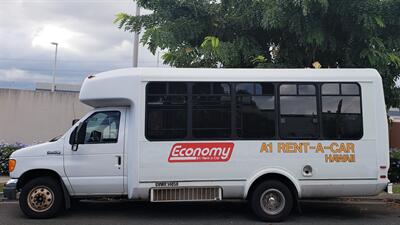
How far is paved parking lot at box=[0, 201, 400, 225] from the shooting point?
8.07 m

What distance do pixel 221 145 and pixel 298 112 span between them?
58.3 inches

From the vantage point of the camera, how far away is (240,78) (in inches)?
315

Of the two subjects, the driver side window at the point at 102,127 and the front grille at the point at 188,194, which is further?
the driver side window at the point at 102,127

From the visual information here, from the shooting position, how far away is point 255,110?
8055mm

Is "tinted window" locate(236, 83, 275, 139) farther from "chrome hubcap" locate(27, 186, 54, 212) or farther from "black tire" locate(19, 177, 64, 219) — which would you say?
"chrome hubcap" locate(27, 186, 54, 212)

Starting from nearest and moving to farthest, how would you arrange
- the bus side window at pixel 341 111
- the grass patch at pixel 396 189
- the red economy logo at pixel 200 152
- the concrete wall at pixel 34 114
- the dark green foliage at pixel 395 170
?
the red economy logo at pixel 200 152
the bus side window at pixel 341 111
the grass patch at pixel 396 189
the dark green foliage at pixel 395 170
the concrete wall at pixel 34 114

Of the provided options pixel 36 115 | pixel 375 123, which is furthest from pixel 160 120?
pixel 36 115

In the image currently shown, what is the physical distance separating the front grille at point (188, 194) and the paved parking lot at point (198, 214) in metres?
0.45

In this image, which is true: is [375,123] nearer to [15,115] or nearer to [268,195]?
[268,195]

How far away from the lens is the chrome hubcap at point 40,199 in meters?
8.00

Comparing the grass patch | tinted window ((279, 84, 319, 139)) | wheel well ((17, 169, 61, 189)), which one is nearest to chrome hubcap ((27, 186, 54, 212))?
wheel well ((17, 169, 61, 189))

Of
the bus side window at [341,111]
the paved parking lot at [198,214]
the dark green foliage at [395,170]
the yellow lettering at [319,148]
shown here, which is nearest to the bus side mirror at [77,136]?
the paved parking lot at [198,214]

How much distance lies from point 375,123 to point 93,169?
4.95m

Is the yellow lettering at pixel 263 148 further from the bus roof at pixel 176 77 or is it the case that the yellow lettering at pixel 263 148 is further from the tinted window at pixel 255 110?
the bus roof at pixel 176 77
